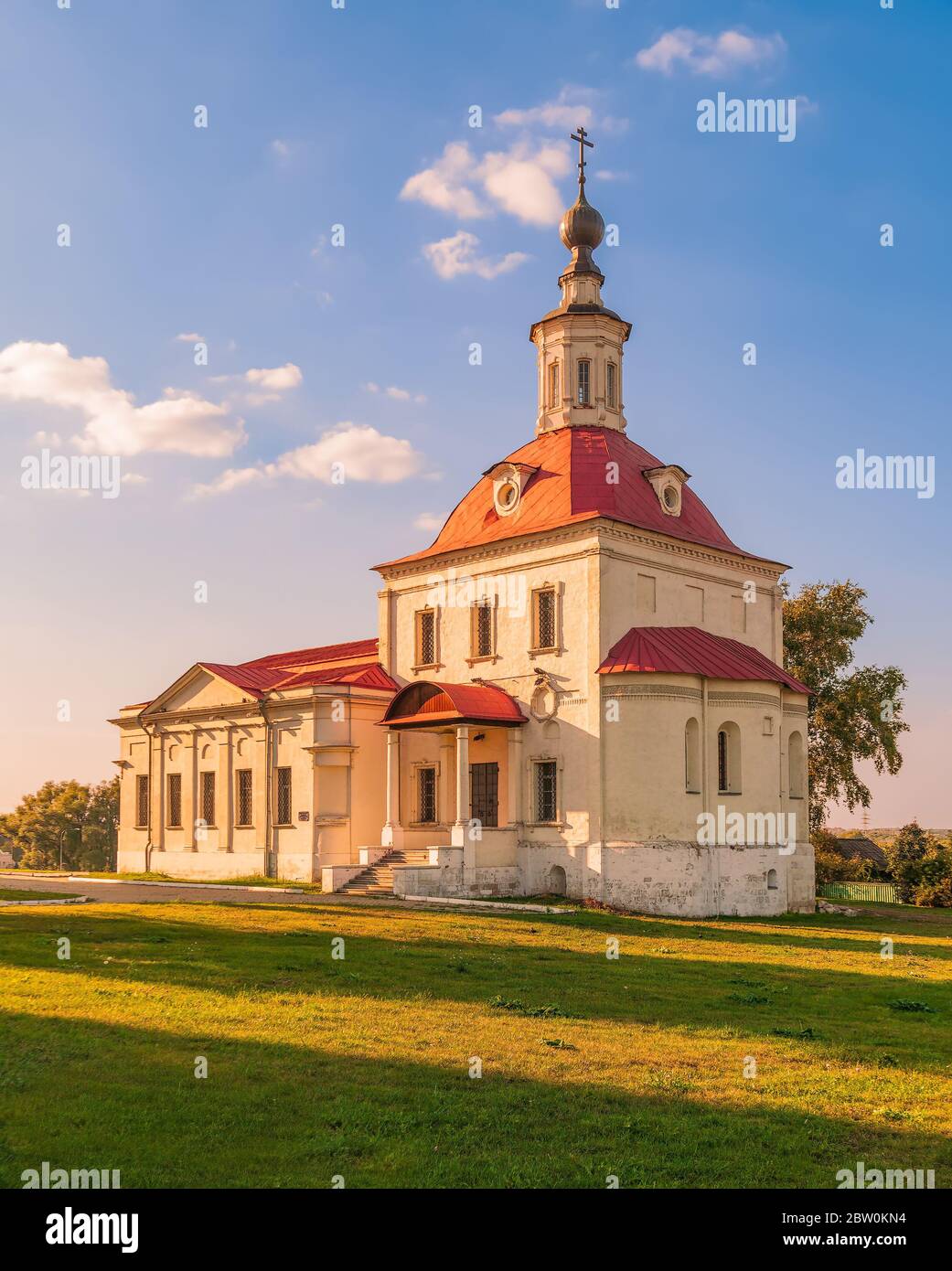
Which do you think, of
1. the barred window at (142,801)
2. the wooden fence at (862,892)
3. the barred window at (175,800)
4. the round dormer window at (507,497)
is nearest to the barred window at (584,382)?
the round dormer window at (507,497)

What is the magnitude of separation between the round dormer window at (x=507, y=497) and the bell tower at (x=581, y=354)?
10.5 ft

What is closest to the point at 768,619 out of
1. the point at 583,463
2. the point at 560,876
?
the point at 583,463

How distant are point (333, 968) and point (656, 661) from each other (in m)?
17.9

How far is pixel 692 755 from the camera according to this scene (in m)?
33.8

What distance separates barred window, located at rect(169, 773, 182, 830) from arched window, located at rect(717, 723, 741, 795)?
67.7 ft

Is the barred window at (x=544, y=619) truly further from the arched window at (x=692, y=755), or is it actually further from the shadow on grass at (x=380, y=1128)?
the shadow on grass at (x=380, y=1128)

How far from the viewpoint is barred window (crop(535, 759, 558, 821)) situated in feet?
116

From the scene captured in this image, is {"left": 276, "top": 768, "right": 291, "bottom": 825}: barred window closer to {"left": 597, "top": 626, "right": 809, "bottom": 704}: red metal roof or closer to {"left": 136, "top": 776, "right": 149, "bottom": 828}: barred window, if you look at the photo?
{"left": 136, "top": 776, "right": 149, "bottom": 828}: barred window

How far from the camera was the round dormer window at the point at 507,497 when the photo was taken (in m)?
38.3

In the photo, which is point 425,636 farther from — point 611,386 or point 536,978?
point 536,978

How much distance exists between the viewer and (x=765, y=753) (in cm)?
3484

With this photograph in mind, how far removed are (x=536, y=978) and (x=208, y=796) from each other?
1106 inches

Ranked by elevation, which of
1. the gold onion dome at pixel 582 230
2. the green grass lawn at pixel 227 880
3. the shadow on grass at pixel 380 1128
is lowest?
the green grass lawn at pixel 227 880

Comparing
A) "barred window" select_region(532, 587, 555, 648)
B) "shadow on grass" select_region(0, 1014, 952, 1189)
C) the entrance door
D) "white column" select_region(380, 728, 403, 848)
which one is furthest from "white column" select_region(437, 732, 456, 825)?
"shadow on grass" select_region(0, 1014, 952, 1189)
